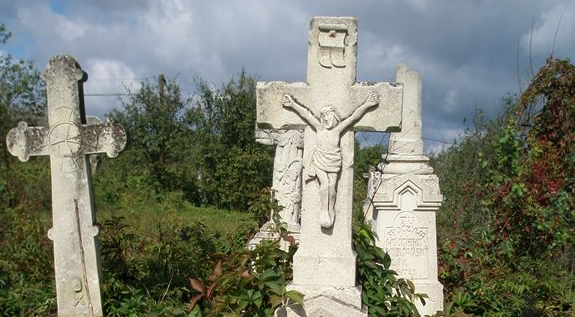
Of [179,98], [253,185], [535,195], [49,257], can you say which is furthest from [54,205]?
[179,98]

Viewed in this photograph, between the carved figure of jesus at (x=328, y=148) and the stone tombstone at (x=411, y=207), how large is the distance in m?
2.24

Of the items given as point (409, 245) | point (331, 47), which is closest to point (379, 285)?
point (331, 47)

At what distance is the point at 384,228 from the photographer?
674 centimetres

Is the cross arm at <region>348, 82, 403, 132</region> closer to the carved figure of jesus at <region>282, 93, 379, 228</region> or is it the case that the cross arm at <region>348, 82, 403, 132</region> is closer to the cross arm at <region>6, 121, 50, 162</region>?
the carved figure of jesus at <region>282, 93, 379, 228</region>

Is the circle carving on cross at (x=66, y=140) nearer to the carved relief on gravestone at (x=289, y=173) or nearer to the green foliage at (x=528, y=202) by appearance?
the carved relief on gravestone at (x=289, y=173)

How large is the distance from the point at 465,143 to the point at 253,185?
27.2ft

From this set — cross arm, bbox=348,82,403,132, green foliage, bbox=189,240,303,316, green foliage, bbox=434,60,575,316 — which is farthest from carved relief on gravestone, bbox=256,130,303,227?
cross arm, bbox=348,82,403,132

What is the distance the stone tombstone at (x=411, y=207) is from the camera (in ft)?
21.6

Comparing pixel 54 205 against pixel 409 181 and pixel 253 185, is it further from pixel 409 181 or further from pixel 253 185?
pixel 253 185

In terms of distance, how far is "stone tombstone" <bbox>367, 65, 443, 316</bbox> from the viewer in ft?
21.6

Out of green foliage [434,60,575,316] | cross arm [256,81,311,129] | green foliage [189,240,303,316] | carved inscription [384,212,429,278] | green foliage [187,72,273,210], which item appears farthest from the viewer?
green foliage [187,72,273,210]

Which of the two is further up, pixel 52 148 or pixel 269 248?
pixel 52 148

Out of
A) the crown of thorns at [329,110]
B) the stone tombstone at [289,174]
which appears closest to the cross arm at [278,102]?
the crown of thorns at [329,110]

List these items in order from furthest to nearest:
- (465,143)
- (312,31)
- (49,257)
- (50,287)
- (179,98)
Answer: (179,98)
(465,143)
(49,257)
(50,287)
(312,31)
